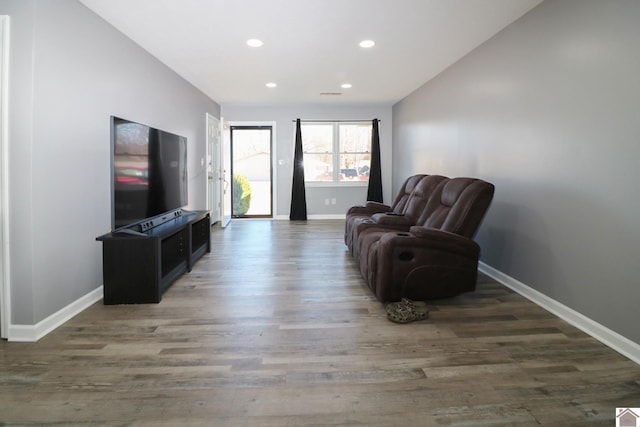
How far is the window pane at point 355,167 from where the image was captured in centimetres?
808

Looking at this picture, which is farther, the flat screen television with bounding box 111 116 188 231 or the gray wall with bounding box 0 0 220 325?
the flat screen television with bounding box 111 116 188 231

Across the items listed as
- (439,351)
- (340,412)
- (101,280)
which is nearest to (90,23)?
(101,280)

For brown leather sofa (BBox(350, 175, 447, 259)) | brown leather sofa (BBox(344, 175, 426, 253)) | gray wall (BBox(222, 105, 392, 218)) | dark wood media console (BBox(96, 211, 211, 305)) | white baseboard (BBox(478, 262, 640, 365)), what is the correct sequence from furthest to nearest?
gray wall (BBox(222, 105, 392, 218)) → brown leather sofa (BBox(344, 175, 426, 253)) → brown leather sofa (BBox(350, 175, 447, 259)) → dark wood media console (BBox(96, 211, 211, 305)) → white baseboard (BBox(478, 262, 640, 365))

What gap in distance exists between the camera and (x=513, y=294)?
3260mm

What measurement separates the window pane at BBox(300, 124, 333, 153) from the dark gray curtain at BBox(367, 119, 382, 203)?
0.90m

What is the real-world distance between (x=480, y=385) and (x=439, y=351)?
37cm

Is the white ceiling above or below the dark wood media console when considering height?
above

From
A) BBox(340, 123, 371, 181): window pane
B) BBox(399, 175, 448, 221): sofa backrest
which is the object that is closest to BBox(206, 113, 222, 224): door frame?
BBox(340, 123, 371, 181): window pane

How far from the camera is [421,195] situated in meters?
4.21

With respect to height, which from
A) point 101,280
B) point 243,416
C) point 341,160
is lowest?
point 243,416

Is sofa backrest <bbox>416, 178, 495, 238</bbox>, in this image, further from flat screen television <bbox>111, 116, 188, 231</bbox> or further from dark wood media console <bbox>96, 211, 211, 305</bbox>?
flat screen television <bbox>111, 116, 188, 231</bbox>

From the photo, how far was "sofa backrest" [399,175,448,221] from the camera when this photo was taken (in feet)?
13.5

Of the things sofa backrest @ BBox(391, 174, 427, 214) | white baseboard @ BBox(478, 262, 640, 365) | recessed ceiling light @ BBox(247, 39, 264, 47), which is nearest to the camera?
white baseboard @ BBox(478, 262, 640, 365)

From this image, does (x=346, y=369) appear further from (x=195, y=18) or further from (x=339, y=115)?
(x=339, y=115)
